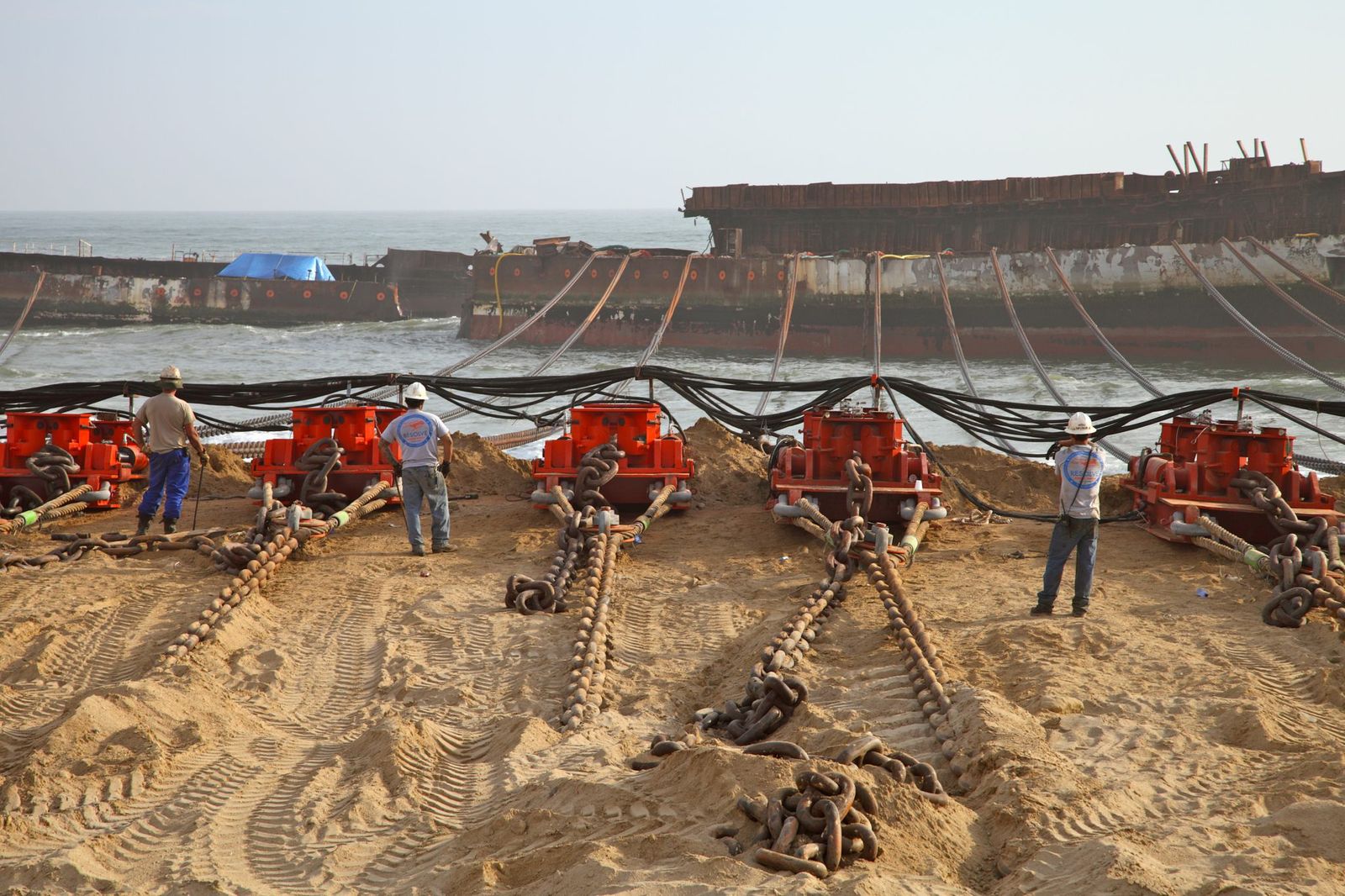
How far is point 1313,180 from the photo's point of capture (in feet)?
98.6

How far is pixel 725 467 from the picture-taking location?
35.9ft

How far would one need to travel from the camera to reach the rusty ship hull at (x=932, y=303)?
28922 millimetres

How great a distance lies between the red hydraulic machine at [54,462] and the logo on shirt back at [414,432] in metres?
3.03

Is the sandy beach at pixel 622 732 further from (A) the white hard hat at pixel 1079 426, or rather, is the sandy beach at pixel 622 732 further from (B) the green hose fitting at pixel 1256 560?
(A) the white hard hat at pixel 1079 426

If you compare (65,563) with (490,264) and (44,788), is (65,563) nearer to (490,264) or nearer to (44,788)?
(44,788)

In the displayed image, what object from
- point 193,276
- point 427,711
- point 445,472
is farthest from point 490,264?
point 427,711

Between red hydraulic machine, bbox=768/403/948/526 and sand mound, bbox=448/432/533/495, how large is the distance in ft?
9.29

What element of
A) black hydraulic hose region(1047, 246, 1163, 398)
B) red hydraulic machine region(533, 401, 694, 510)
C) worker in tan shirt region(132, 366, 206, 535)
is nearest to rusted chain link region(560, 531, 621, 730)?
red hydraulic machine region(533, 401, 694, 510)

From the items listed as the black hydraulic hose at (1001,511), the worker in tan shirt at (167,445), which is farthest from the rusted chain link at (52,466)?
the black hydraulic hose at (1001,511)

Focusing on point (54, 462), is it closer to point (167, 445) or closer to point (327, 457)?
point (167, 445)

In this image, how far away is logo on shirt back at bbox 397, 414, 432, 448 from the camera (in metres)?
8.62

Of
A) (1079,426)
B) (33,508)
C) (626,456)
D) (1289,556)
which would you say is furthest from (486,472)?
(1289,556)

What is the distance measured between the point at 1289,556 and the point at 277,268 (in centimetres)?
4097

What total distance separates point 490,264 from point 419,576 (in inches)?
1039
